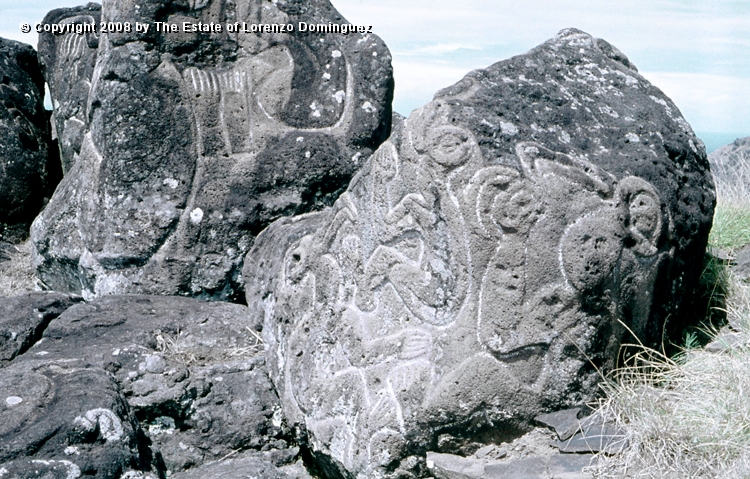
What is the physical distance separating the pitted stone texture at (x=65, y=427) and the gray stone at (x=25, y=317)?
1.78ft

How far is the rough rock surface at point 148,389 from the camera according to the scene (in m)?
2.79

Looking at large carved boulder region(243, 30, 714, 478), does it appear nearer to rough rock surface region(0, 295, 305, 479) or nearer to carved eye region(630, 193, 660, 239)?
carved eye region(630, 193, 660, 239)

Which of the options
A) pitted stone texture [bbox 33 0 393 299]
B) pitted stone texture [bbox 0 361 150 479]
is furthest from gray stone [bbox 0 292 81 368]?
pitted stone texture [bbox 0 361 150 479]

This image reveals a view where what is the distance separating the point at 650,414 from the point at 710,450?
21 centimetres

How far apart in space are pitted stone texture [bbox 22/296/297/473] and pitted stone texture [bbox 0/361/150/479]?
0.29m

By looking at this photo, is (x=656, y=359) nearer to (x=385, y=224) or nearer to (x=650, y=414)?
(x=650, y=414)

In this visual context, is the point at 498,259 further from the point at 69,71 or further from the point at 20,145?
the point at 20,145

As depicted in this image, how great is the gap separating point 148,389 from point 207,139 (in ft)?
Answer: 4.58

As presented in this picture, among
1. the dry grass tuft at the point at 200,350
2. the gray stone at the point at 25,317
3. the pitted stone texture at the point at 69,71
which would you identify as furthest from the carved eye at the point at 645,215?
the pitted stone texture at the point at 69,71

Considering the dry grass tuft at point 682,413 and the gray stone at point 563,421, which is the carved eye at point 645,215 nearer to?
the dry grass tuft at point 682,413

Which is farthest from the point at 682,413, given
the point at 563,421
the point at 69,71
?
the point at 69,71

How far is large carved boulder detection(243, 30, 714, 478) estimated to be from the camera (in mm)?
2740

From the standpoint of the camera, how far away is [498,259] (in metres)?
2.74

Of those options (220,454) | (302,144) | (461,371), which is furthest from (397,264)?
(302,144)
